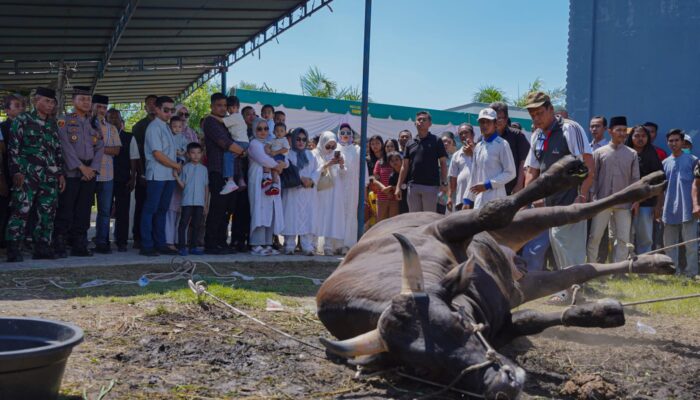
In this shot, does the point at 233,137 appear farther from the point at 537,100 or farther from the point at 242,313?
the point at 242,313

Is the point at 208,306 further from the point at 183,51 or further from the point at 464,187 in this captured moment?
the point at 183,51

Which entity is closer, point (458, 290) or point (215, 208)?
point (458, 290)

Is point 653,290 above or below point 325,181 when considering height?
below

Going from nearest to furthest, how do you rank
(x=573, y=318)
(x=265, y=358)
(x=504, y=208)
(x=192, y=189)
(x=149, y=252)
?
1. (x=573, y=318)
2. (x=265, y=358)
3. (x=504, y=208)
4. (x=149, y=252)
5. (x=192, y=189)

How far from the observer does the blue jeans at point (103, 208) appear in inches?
379

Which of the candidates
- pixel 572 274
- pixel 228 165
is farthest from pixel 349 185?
pixel 572 274

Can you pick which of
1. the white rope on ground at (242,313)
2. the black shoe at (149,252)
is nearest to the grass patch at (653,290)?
the white rope on ground at (242,313)

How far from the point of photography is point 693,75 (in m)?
11.8

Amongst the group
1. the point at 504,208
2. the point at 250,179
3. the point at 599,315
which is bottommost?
the point at 599,315

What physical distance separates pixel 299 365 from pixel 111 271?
443cm

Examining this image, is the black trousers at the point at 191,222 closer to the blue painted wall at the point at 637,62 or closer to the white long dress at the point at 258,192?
the white long dress at the point at 258,192

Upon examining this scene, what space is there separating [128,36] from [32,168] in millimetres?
7907

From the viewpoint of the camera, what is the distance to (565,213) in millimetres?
5770

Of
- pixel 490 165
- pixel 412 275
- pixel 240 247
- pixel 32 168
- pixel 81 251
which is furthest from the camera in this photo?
pixel 240 247
